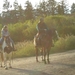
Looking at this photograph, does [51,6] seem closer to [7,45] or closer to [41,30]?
[41,30]

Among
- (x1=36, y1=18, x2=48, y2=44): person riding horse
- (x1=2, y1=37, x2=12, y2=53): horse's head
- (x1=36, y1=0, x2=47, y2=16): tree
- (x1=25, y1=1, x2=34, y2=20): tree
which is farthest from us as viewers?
(x1=36, y1=0, x2=47, y2=16): tree

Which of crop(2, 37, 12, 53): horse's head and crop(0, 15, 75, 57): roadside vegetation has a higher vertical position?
crop(2, 37, 12, 53): horse's head

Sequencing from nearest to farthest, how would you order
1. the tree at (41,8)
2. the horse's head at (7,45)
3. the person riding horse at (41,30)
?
the horse's head at (7,45) < the person riding horse at (41,30) < the tree at (41,8)

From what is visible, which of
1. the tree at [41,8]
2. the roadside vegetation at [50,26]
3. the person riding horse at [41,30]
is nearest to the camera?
the person riding horse at [41,30]

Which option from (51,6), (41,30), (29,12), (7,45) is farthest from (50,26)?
(51,6)

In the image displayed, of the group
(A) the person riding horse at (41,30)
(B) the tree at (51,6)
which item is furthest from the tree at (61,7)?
(A) the person riding horse at (41,30)

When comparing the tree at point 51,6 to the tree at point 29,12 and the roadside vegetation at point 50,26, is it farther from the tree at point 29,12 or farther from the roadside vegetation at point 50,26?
the roadside vegetation at point 50,26

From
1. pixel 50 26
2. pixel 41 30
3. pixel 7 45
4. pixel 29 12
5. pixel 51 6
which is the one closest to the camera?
pixel 7 45

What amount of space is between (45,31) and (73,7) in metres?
100

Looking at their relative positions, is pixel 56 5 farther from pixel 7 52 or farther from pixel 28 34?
pixel 7 52

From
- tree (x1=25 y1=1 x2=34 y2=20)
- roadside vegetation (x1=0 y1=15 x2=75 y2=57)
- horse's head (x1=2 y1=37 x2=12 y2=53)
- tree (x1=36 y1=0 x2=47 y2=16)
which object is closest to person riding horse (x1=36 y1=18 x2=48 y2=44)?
horse's head (x1=2 y1=37 x2=12 y2=53)

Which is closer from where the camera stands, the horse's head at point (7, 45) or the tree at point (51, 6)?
the horse's head at point (7, 45)

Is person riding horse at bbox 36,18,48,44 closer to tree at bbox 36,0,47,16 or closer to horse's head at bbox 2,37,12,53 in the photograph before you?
horse's head at bbox 2,37,12,53

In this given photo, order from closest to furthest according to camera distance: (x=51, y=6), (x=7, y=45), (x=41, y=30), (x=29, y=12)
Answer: (x=7, y=45) → (x=41, y=30) → (x=29, y=12) → (x=51, y=6)
